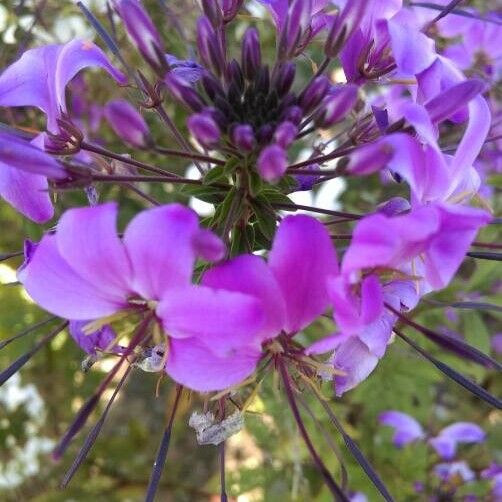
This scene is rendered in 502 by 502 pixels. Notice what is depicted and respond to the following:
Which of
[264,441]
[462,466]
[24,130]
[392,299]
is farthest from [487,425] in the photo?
[24,130]

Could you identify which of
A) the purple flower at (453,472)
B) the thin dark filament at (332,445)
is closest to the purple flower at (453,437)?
the purple flower at (453,472)

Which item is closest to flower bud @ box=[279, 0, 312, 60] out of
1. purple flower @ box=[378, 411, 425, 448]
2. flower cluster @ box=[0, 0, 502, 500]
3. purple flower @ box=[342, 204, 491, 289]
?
flower cluster @ box=[0, 0, 502, 500]

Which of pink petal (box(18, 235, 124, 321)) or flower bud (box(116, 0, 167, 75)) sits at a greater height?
flower bud (box(116, 0, 167, 75))

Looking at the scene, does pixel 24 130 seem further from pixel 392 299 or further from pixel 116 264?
pixel 392 299

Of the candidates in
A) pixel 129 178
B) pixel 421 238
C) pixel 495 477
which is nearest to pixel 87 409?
pixel 129 178

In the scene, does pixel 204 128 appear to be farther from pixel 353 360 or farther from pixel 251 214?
pixel 353 360

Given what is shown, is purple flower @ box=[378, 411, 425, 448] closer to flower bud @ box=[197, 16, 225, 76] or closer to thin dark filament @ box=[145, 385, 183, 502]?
thin dark filament @ box=[145, 385, 183, 502]

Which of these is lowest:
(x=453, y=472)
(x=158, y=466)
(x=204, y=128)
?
(x=453, y=472)
